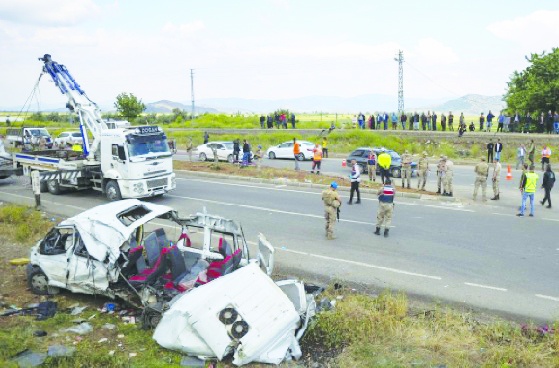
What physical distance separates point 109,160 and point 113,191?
3.62ft

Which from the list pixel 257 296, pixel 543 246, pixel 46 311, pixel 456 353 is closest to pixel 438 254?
pixel 543 246

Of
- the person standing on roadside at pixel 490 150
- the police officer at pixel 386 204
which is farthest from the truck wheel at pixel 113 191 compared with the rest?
the person standing on roadside at pixel 490 150

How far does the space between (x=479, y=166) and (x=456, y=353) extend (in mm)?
12232

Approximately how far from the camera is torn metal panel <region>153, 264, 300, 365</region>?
6715 millimetres

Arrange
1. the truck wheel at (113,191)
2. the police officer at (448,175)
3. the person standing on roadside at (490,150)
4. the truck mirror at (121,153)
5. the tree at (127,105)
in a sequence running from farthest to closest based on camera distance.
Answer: the tree at (127,105) → the person standing on roadside at (490,150) → the police officer at (448,175) → the truck wheel at (113,191) → the truck mirror at (121,153)

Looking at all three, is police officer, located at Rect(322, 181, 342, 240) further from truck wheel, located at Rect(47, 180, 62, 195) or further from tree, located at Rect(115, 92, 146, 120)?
tree, located at Rect(115, 92, 146, 120)

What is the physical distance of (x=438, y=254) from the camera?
11.9 m

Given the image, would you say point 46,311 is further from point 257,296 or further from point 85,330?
point 257,296

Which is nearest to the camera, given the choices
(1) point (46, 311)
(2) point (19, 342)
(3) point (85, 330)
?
(2) point (19, 342)

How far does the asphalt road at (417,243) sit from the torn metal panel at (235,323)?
3.38 meters

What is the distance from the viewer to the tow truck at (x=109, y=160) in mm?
17141

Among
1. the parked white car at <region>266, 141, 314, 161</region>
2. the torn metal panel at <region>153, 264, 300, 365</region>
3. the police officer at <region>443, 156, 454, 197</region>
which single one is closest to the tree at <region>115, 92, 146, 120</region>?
the parked white car at <region>266, 141, 314, 161</region>

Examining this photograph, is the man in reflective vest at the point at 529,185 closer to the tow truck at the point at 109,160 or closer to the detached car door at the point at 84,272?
the tow truck at the point at 109,160

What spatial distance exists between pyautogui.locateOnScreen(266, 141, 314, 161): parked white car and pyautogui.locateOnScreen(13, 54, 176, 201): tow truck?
14.0m
